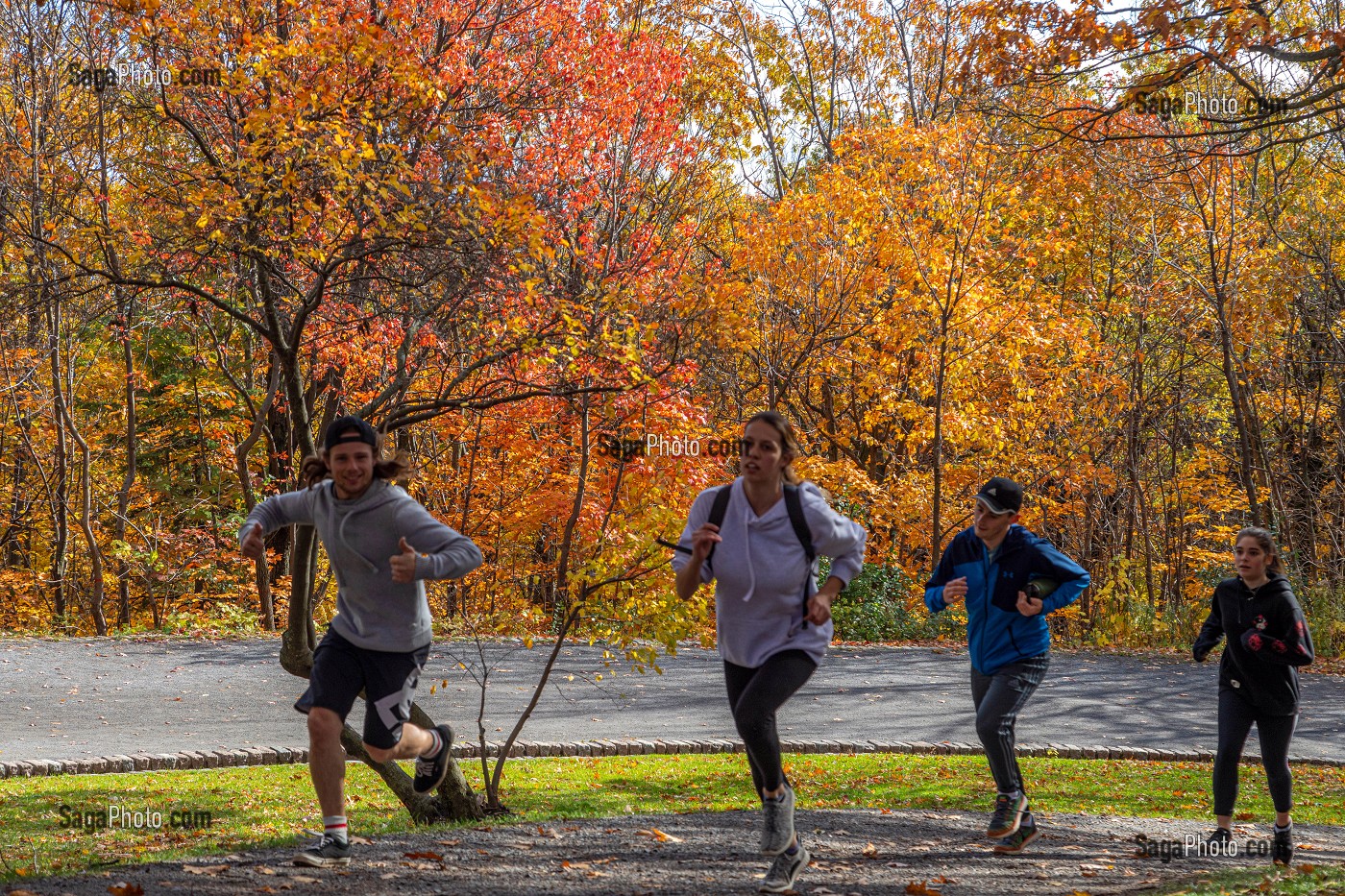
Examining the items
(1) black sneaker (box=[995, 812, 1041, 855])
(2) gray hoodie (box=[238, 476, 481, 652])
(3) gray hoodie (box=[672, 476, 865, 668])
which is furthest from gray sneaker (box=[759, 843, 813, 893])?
(2) gray hoodie (box=[238, 476, 481, 652])

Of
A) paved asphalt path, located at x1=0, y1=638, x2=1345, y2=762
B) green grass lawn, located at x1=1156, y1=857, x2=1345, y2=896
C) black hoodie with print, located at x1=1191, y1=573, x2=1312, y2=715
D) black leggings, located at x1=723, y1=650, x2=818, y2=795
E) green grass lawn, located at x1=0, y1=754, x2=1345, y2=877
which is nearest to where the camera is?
green grass lawn, located at x1=1156, y1=857, x2=1345, y2=896

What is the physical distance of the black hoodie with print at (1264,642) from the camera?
243 inches

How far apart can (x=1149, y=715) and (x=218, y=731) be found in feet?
31.9

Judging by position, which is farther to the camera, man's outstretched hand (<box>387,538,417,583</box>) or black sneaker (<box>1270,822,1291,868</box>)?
black sneaker (<box>1270,822,1291,868</box>)

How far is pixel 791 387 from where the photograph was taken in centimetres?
2620

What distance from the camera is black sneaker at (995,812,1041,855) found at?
5.84 meters

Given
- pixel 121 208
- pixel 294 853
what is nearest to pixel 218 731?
pixel 294 853

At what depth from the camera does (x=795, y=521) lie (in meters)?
4.85

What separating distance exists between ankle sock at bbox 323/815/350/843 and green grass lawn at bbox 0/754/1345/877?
179 centimetres

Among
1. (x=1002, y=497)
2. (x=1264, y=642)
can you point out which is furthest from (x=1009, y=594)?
(x=1264, y=642)

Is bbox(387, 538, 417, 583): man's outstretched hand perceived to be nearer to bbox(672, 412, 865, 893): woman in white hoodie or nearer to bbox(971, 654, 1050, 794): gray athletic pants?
bbox(672, 412, 865, 893): woman in white hoodie

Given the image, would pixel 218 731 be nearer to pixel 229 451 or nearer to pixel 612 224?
pixel 612 224

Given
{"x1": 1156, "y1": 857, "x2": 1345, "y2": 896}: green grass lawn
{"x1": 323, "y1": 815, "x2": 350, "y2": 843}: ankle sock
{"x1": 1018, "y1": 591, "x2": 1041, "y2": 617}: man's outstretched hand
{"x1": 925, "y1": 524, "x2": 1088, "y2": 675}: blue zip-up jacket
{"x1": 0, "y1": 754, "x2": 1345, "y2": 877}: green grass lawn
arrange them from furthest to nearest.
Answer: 1. {"x1": 0, "y1": 754, "x2": 1345, "y2": 877}: green grass lawn
2. {"x1": 925, "y1": 524, "x2": 1088, "y2": 675}: blue zip-up jacket
3. {"x1": 1018, "y1": 591, "x2": 1041, "y2": 617}: man's outstretched hand
4. {"x1": 323, "y1": 815, "x2": 350, "y2": 843}: ankle sock
5. {"x1": 1156, "y1": 857, "x2": 1345, "y2": 896}: green grass lawn

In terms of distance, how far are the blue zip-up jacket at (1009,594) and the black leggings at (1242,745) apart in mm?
1255
